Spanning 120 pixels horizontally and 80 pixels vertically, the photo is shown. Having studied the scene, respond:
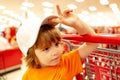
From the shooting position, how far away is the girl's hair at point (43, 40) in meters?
1.28

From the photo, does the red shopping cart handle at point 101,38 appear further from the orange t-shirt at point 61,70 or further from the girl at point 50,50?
the orange t-shirt at point 61,70

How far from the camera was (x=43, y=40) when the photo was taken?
128 cm

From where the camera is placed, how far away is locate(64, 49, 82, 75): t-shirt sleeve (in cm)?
139

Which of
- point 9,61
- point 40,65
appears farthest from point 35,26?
point 9,61

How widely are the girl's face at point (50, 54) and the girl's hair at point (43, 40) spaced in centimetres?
3

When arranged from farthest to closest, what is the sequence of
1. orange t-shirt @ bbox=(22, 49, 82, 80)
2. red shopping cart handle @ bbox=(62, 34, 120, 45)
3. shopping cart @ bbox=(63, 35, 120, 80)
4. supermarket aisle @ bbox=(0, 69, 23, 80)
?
supermarket aisle @ bbox=(0, 69, 23, 80) → orange t-shirt @ bbox=(22, 49, 82, 80) → shopping cart @ bbox=(63, 35, 120, 80) → red shopping cart handle @ bbox=(62, 34, 120, 45)

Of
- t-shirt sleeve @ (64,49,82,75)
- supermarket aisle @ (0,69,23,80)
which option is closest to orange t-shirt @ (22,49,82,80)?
t-shirt sleeve @ (64,49,82,75)

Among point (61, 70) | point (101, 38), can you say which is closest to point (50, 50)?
point (61, 70)

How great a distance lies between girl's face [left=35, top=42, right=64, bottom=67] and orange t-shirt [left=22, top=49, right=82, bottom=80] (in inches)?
2.2

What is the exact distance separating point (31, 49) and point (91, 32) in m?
0.40

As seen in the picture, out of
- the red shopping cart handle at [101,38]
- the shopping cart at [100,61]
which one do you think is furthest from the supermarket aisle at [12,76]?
the red shopping cart handle at [101,38]

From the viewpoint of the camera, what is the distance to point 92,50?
4.55ft

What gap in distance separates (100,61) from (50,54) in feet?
1.21

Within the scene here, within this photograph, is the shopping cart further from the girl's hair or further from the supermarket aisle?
the supermarket aisle
